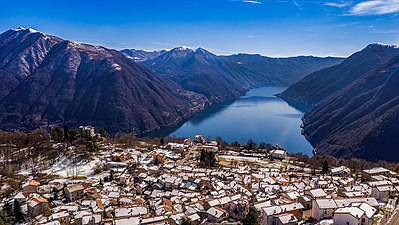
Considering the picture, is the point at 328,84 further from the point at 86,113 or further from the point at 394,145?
the point at 86,113

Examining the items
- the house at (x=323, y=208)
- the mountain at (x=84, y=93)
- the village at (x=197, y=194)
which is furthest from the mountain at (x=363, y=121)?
the mountain at (x=84, y=93)

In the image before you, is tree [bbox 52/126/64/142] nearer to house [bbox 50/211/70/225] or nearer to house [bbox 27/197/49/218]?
house [bbox 27/197/49/218]

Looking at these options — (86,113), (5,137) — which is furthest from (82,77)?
(5,137)

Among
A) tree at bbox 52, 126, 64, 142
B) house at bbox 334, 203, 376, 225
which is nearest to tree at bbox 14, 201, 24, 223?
house at bbox 334, 203, 376, 225

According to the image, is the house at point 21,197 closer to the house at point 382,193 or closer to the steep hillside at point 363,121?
the house at point 382,193

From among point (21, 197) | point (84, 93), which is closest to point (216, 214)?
point (21, 197)

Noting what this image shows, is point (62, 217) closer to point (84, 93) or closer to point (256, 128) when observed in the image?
point (256, 128)
